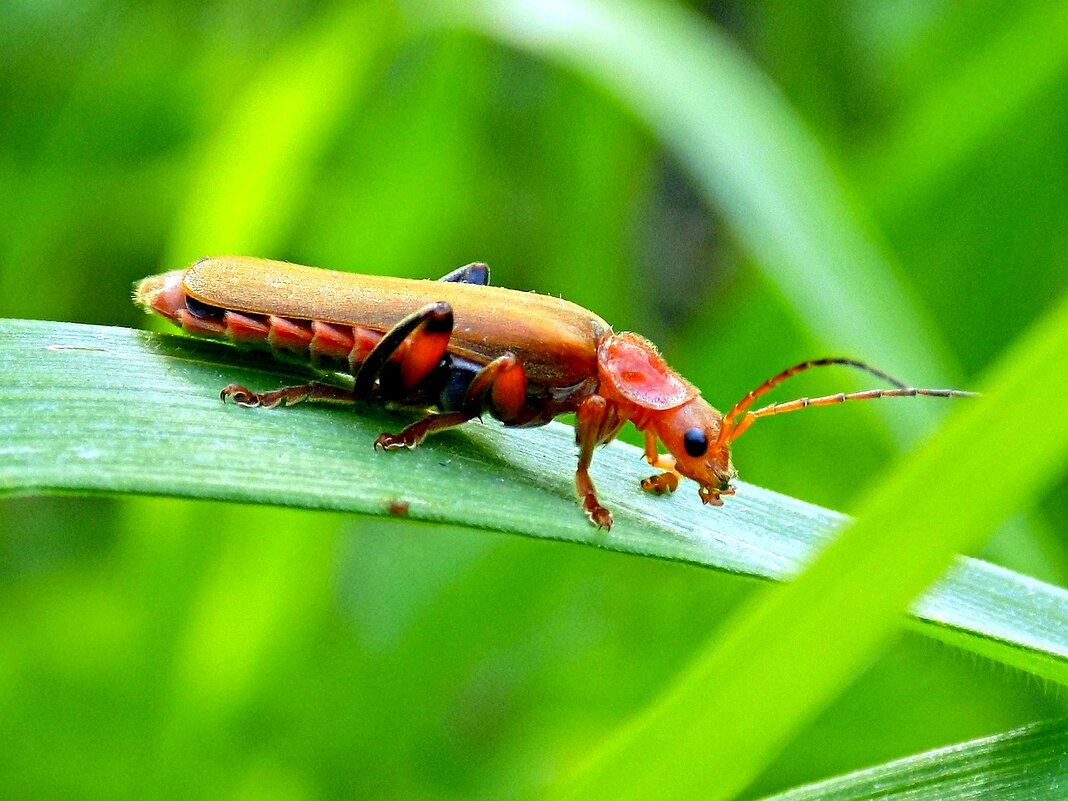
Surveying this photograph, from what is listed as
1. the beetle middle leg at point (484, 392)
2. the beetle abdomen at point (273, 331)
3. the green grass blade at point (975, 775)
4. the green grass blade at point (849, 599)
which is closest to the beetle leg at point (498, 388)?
the beetle middle leg at point (484, 392)

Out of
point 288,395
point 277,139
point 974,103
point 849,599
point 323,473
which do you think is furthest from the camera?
point 974,103

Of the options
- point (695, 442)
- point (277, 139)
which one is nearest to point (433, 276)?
point (277, 139)

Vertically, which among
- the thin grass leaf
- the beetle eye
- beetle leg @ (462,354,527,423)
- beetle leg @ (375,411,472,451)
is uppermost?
the thin grass leaf

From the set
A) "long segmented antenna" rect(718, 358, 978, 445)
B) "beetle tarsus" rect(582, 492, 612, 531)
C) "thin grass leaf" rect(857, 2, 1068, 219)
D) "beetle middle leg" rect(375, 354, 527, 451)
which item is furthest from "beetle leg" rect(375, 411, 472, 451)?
"thin grass leaf" rect(857, 2, 1068, 219)

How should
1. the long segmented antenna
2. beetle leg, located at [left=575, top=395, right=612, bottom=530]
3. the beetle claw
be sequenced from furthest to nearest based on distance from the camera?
1. beetle leg, located at [left=575, top=395, right=612, bottom=530]
2. the long segmented antenna
3. the beetle claw

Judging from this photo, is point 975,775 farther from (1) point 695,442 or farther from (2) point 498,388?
(2) point 498,388

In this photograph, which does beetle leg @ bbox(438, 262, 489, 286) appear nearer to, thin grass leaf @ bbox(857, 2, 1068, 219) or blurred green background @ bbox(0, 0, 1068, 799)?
blurred green background @ bbox(0, 0, 1068, 799)
